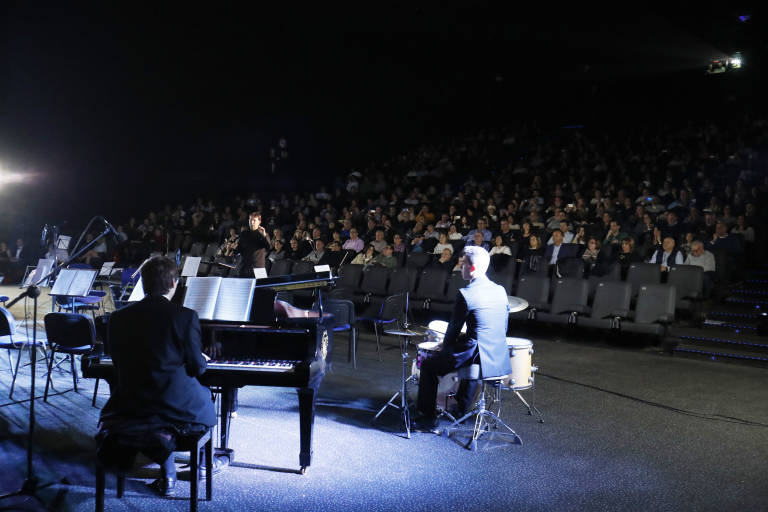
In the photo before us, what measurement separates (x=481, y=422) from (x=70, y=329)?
128 inches

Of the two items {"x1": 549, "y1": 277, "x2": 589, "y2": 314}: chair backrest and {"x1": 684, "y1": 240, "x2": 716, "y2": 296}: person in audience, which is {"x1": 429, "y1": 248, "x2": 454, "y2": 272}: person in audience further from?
{"x1": 684, "y1": 240, "x2": 716, "y2": 296}: person in audience

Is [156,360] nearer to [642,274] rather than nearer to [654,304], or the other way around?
[654,304]

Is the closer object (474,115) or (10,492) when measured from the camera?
(10,492)

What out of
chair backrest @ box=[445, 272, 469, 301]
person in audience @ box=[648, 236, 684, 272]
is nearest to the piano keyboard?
chair backrest @ box=[445, 272, 469, 301]

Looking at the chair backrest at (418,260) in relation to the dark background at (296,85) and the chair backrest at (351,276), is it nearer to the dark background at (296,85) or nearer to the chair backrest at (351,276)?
the chair backrest at (351,276)

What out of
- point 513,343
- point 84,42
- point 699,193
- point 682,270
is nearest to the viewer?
point 513,343

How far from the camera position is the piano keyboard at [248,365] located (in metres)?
3.31

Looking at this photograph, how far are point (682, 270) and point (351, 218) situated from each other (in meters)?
6.62

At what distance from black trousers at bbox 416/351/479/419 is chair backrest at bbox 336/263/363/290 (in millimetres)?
4821

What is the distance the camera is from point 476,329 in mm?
3904

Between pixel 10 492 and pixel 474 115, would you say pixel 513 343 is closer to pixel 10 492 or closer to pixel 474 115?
pixel 10 492

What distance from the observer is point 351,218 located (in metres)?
12.4

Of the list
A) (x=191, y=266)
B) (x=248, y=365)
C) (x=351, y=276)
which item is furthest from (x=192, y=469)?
(x=351, y=276)

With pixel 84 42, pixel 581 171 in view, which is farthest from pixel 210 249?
pixel 581 171
